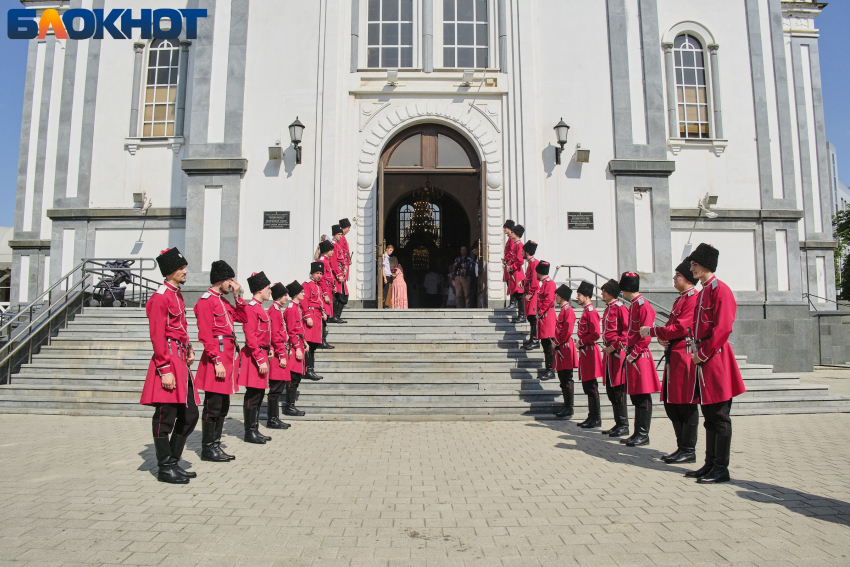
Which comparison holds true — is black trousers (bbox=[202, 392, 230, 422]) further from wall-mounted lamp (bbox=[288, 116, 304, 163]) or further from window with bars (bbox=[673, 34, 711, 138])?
window with bars (bbox=[673, 34, 711, 138])

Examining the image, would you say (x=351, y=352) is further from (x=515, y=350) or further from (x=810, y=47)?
(x=810, y=47)

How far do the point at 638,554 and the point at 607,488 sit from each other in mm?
1518

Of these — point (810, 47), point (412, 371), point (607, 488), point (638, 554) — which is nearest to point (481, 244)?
point (412, 371)

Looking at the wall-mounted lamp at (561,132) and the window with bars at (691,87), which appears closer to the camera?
the wall-mounted lamp at (561,132)

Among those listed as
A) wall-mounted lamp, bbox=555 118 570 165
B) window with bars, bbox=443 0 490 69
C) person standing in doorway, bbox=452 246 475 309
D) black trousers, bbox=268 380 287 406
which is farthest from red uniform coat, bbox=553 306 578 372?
window with bars, bbox=443 0 490 69

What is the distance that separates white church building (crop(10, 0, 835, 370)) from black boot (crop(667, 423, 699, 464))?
8264 mm

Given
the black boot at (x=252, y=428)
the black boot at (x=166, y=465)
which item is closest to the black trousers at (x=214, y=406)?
the black boot at (x=166, y=465)

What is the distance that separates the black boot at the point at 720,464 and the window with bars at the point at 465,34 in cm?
1214

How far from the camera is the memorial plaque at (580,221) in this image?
46.4 feet

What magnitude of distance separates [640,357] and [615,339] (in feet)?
1.74

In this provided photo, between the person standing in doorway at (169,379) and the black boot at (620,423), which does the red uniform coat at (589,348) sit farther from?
the person standing in doorway at (169,379)

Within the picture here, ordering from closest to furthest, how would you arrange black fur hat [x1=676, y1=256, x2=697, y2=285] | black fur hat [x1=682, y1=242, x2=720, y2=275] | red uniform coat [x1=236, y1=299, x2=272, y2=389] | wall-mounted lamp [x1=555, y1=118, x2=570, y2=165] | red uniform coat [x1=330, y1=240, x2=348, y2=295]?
black fur hat [x1=682, y1=242, x2=720, y2=275]
black fur hat [x1=676, y1=256, x2=697, y2=285]
red uniform coat [x1=236, y1=299, x2=272, y2=389]
red uniform coat [x1=330, y1=240, x2=348, y2=295]
wall-mounted lamp [x1=555, y1=118, x2=570, y2=165]

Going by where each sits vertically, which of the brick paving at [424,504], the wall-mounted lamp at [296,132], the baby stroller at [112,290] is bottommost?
the brick paving at [424,504]

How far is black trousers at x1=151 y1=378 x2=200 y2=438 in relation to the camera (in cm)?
525
